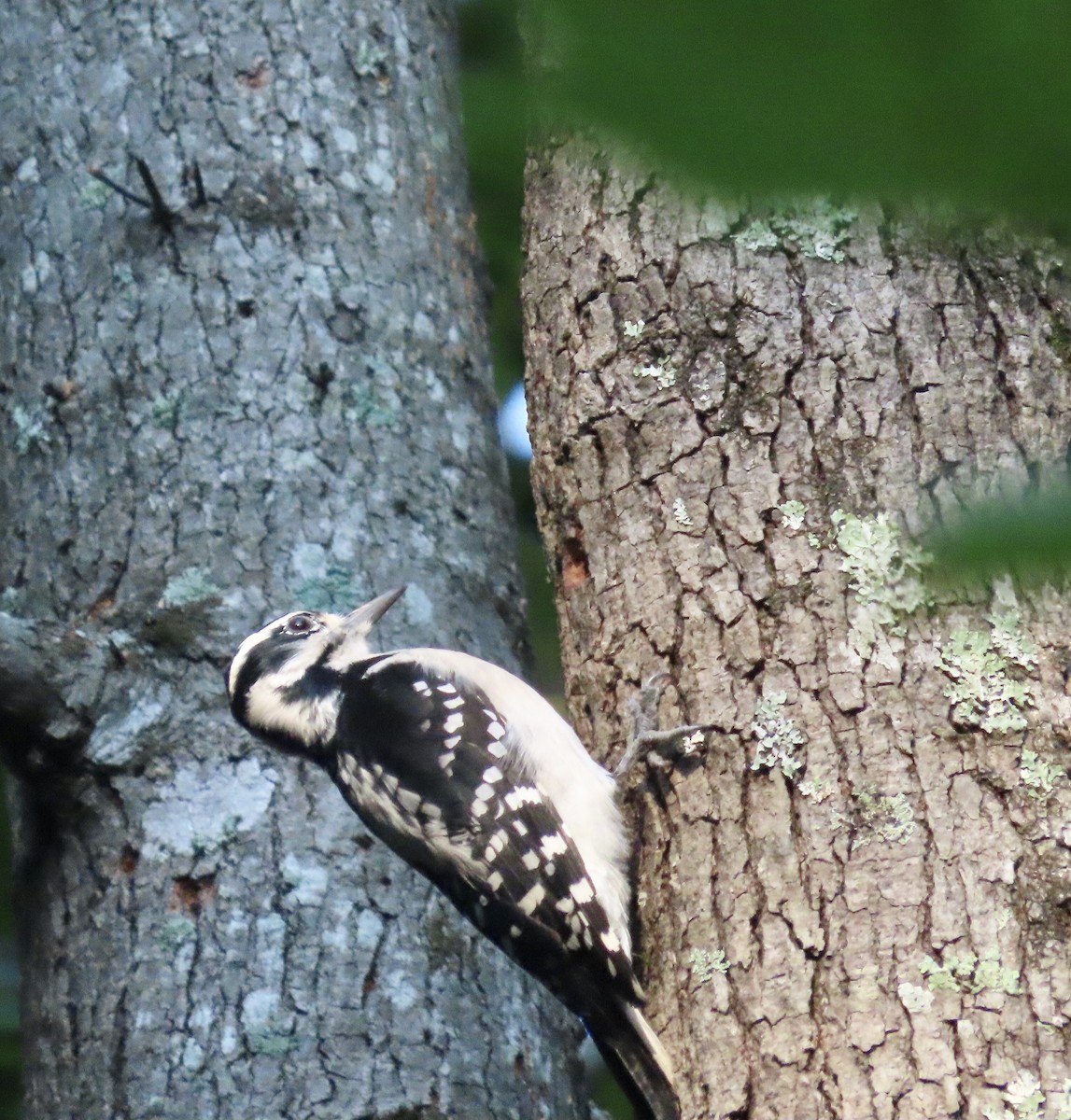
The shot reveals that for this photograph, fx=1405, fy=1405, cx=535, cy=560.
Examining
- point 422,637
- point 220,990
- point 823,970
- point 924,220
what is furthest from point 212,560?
point 924,220

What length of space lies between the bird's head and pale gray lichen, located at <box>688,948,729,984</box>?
1.40m

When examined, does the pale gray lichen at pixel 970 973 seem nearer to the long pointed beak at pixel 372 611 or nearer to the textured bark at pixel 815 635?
the textured bark at pixel 815 635

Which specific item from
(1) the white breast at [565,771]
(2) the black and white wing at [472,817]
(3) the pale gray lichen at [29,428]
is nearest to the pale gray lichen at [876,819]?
(1) the white breast at [565,771]

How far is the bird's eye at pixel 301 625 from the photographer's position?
3639mm

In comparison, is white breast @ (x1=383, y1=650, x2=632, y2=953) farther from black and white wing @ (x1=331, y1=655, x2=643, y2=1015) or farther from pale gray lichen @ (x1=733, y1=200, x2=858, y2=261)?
pale gray lichen @ (x1=733, y1=200, x2=858, y2=261)

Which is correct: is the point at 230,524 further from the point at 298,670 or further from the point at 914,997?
the point at 914,997

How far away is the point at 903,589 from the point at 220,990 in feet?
5.79

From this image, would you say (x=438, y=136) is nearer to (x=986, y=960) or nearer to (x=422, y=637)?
(x=422, y=637)

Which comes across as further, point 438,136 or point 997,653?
point 438,136

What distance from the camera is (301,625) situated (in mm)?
3713

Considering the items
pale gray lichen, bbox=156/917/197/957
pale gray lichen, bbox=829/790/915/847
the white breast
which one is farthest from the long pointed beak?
pale gray lichen, bbox=829/790/915/847

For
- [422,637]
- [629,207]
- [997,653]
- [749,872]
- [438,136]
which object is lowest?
[749,872]

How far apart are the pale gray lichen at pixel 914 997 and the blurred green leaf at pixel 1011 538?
1.72 meters

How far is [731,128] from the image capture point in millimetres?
544
